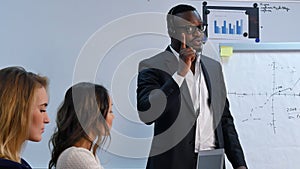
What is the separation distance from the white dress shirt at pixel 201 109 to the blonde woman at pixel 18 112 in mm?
660

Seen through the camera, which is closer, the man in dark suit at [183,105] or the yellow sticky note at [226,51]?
the man in dark suit at [183,105]

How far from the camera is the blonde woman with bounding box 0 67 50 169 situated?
103cm

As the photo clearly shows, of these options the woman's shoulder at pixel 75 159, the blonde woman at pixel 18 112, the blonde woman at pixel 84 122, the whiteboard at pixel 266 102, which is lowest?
the whiteboard at pixel 266 102

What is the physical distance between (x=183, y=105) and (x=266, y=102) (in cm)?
81

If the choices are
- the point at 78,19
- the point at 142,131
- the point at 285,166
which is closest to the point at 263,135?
the point at 285,166

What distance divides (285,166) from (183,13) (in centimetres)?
107

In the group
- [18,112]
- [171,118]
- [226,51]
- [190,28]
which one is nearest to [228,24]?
[226,51]

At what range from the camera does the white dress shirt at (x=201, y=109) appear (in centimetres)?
162

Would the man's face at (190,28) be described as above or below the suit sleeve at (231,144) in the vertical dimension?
above

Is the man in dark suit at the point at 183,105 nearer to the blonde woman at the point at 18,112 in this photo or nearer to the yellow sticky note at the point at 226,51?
the blonde woman at the point at 18,112

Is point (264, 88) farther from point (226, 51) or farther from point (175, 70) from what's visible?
point (175, 70)

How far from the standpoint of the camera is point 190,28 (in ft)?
5.26

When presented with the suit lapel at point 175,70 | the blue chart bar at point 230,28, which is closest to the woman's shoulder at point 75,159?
the suit lapel at point 175,70

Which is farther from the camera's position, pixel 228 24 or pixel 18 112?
pixel 228 24
